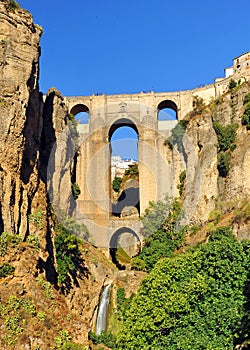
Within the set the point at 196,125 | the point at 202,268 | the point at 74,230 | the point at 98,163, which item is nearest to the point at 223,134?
the point at 196,125

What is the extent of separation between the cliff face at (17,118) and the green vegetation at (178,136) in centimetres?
2164

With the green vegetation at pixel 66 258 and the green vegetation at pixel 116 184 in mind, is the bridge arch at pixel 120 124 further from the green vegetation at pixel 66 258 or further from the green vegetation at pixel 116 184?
the green vegetation at pixel 66 258

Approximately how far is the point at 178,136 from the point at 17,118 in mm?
24617

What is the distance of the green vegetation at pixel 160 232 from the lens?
142 ft

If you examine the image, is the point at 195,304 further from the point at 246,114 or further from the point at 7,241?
the point at 246,114

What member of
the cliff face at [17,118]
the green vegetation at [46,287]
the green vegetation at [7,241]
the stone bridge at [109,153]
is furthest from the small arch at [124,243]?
the green vegetation at [7,241]

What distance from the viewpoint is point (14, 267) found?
2756 cm

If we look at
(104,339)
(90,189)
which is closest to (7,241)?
(104,339)

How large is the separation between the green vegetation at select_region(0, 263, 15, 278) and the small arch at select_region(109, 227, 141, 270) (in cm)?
2256

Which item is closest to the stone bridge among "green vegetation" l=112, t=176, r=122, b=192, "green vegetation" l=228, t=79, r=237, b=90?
"green vegetation" l=228, t=79, r=237, b=90

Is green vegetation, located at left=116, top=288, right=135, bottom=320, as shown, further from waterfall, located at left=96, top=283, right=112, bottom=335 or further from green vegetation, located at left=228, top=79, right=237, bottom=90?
green vegetation, located at left=228, top=79, right=237, bottom=90

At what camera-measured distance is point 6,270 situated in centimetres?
2712

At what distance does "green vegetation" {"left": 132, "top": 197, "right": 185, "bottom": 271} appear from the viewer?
43.4m

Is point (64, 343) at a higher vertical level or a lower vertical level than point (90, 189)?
lower
